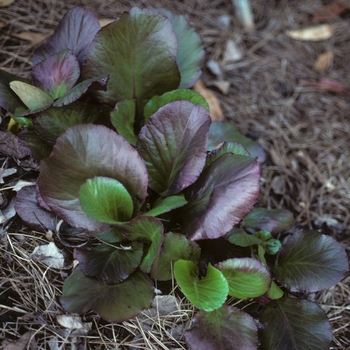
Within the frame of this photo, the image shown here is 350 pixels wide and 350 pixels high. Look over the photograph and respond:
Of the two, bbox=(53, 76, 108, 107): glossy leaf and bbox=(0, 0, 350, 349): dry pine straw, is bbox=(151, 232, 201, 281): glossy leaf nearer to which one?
bbox=(0, 0, 350, 349): dry pine straw

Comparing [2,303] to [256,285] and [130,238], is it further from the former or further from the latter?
[256,285]

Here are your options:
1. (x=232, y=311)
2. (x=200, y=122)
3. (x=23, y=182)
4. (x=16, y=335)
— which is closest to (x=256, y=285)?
(x=232, y=311)

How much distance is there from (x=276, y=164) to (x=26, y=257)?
1.14 metres

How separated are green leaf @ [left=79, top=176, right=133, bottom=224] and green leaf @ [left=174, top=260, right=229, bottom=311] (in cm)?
22

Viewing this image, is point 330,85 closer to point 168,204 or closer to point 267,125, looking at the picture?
point 267,125

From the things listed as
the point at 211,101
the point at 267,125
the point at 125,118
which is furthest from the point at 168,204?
the point at 267,125

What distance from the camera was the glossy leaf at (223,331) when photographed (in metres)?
1.17

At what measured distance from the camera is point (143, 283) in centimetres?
123

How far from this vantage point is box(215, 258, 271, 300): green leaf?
1206mm

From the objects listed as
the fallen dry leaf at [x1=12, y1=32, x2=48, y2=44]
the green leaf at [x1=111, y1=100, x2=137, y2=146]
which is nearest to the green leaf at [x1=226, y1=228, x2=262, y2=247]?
the green leaf at [x1=111, y1=100, x2=137, y2=146]

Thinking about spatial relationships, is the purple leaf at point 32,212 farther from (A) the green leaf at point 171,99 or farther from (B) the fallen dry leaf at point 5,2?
(B) the fallen dry leaf at point 5,2

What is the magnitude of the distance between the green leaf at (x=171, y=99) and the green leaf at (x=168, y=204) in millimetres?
322

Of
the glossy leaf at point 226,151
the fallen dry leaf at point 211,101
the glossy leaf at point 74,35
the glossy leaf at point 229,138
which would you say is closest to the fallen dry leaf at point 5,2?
the glossy leaf at point 74,35

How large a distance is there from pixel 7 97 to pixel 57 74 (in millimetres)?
180
